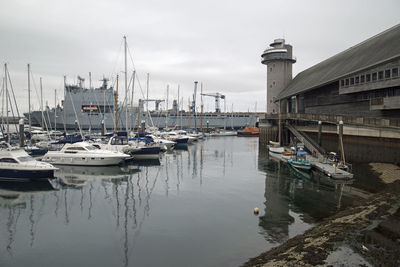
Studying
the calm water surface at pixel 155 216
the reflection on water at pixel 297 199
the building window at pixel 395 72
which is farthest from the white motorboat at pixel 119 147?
the building window at pixel 395 72

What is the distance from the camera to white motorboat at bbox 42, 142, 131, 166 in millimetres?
29938

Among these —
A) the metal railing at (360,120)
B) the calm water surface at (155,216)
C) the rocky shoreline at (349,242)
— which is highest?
the metal railing at (360,120)

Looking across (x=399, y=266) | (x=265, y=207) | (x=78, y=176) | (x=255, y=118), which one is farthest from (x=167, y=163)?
(x=255, y=118)

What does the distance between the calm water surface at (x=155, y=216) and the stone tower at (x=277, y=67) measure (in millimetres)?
38951

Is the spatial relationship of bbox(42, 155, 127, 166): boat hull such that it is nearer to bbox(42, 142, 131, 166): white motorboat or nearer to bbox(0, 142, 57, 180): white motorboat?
bbox(42, 142, 131, 166): white motorboat

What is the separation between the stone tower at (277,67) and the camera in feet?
202

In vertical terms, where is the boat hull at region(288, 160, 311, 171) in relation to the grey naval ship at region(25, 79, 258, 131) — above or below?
below

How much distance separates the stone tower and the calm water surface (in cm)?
3895

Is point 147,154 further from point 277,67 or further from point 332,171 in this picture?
point 277,67

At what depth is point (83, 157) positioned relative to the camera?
2992 cm

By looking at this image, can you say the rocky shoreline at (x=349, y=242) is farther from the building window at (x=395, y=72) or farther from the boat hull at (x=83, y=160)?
the boat hull at (x=83, y=160)

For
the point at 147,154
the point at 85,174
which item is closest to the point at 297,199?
the point at 85,174

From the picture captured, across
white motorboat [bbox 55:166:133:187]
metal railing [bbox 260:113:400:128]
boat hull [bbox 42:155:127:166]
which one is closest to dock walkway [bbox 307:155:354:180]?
metal railing [bbox 260:113:400:128]

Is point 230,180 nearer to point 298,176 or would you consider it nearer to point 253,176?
point 253,176
